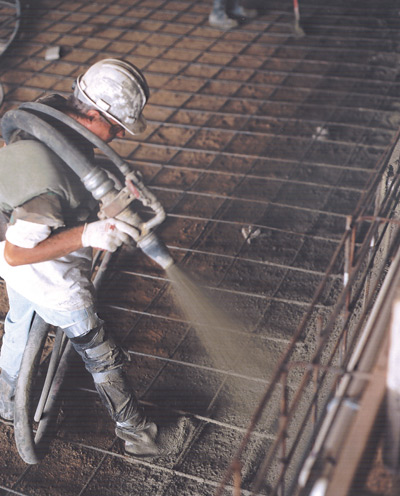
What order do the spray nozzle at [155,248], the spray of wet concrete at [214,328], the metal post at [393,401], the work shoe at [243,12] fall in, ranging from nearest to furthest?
1. the metal post at [393,401]
2. the spray nozzle at [155,248]
3. the spray of wet concrete at [214,328]
4. the work shoe at [243,12]

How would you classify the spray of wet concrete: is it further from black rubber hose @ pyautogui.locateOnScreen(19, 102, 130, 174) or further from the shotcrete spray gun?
black rubber hose @ pyautogui.locateOnScreen(19, 102, 130, 174)

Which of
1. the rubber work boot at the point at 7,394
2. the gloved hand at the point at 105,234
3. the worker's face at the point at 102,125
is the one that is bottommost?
the rubber work boot at the point at 7,394

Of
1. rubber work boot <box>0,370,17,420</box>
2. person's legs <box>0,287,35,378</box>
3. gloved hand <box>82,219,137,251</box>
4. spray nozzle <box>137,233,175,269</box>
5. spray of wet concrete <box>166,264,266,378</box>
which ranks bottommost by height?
spray of wet concrete <box>166,264,266,378</box>

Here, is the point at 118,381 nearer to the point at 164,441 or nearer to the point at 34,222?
the point at 164,441

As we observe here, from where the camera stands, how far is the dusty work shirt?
229 cm

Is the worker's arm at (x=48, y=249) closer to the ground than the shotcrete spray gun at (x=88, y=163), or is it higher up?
closer to the ground

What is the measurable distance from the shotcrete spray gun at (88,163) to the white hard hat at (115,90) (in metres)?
0.20

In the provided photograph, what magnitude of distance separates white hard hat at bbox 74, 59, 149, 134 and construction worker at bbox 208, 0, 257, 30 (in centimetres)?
390

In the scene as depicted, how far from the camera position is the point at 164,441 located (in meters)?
2.84

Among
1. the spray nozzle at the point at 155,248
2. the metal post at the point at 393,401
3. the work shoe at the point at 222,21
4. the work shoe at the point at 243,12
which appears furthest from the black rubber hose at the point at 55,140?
the work shoe at the point at 243,12

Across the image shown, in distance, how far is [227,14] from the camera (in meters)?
6.32

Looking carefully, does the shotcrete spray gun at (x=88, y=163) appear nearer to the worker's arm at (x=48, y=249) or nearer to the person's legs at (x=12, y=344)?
the worker's arm at (x=48, y=249)

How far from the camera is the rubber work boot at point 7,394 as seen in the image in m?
2.93

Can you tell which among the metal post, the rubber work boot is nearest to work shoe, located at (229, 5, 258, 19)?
the rubber work boot
